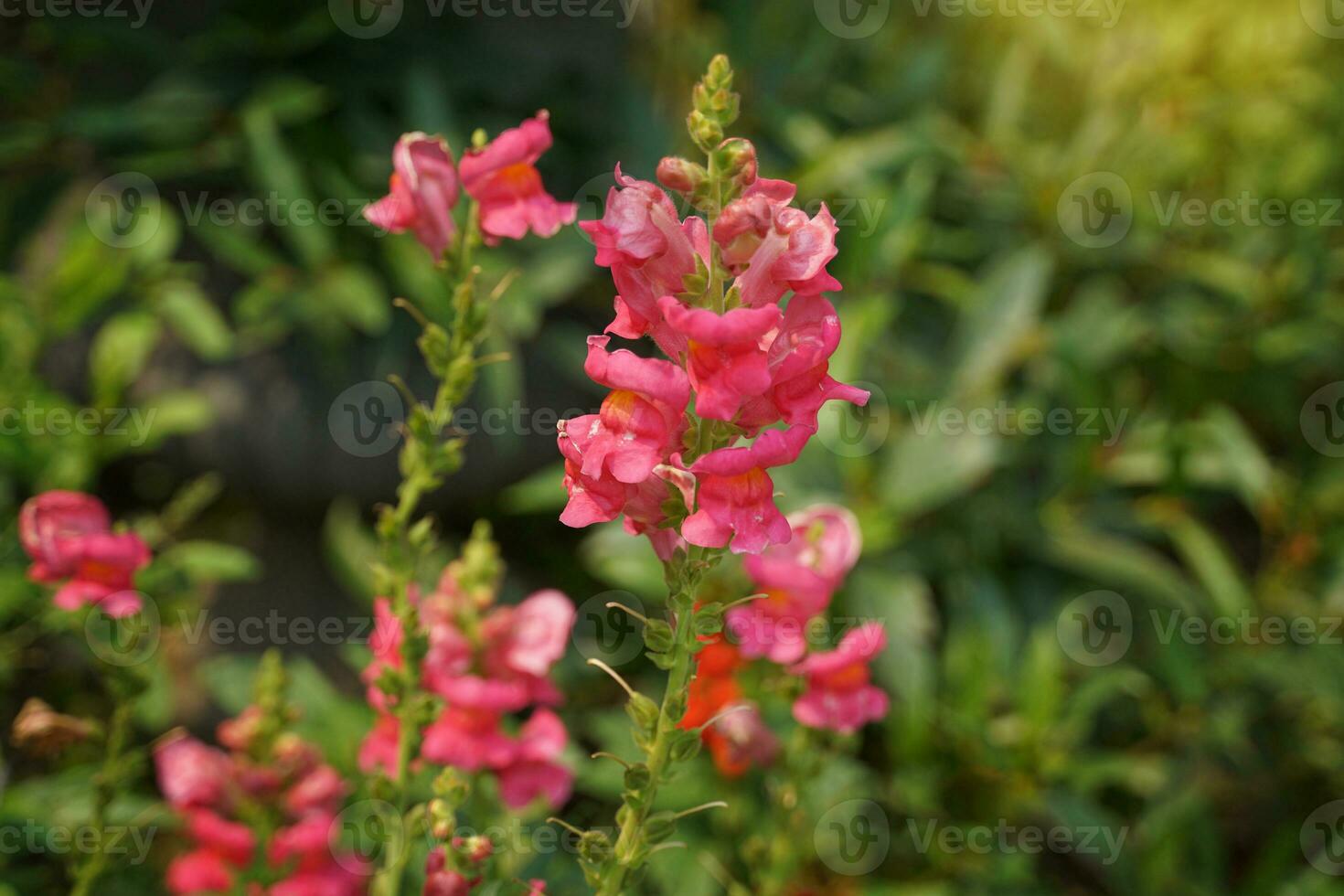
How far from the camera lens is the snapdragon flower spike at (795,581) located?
3.00 feet

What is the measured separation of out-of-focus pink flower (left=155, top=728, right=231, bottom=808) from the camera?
41.9 inches

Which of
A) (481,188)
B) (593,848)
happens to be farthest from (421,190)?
(593,848)

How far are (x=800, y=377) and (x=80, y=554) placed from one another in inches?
25.6

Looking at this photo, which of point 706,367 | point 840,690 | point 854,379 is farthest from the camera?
point 854,379

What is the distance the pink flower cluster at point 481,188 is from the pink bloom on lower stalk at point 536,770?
0.43m

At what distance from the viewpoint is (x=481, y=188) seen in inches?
31.9

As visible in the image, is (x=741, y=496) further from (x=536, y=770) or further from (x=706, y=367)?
(x=536, y=770)

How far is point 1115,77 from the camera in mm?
2420

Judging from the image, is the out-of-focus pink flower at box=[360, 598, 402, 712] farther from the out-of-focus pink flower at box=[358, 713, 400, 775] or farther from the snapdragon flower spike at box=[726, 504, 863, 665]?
the snapdragon flower spike at box=[726, 504, 863, 665]

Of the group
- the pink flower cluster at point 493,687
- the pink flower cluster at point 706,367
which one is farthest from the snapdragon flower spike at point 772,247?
the pink flower cluster at point 493,687

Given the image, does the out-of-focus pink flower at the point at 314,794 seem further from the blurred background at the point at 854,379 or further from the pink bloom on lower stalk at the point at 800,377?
the pink bloom on lower stalk at the point at 800,377

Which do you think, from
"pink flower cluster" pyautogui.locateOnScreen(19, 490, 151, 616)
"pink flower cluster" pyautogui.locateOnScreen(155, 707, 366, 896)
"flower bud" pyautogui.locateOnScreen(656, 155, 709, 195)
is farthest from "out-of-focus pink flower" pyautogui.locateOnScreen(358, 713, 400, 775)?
"flower bud" pyautogui.locateOnScreen(656, 155, 709, 195)

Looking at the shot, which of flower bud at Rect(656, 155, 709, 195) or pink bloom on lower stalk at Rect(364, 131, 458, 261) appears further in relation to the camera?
pink bloom on lower stalk at Rect(364, 131, 458, 261)

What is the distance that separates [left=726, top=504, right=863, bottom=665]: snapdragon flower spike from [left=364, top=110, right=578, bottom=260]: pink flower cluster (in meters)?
0.32
